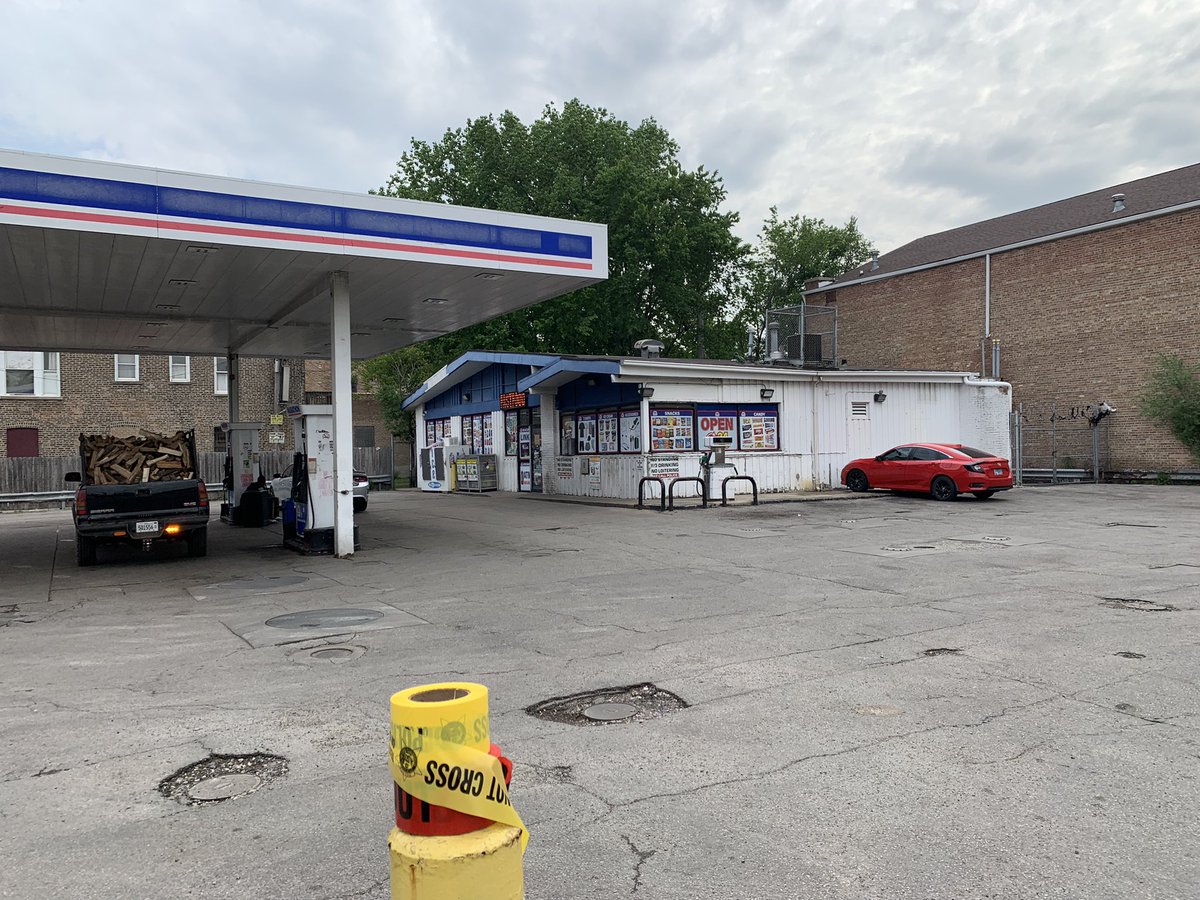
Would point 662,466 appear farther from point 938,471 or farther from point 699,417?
point 938,471

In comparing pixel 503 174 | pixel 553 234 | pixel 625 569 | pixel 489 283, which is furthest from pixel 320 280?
pixel 503 174

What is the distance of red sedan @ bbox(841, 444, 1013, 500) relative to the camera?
2120cm

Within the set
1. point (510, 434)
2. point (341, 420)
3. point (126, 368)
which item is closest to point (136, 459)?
point (341, 420)

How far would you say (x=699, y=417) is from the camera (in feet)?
76.3

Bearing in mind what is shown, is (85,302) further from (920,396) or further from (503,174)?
(503,174)

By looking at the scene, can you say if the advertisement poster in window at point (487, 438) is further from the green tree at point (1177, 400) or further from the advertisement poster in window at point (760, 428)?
the green tree at point (1177, 400)

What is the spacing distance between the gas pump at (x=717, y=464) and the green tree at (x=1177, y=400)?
13.1m

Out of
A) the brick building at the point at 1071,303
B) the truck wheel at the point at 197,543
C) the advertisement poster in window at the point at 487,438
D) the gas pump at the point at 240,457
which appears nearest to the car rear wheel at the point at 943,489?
the brick building at the point at 1071,303

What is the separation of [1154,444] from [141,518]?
29268 mm

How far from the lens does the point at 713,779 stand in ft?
14.5

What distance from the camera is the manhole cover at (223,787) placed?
435 centimetres

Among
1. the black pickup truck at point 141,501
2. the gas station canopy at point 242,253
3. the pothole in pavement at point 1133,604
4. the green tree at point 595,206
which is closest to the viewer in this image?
the pothole in pavement at point 1133,604

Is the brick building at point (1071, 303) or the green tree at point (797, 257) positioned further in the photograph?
the green tree at point (797, 257)

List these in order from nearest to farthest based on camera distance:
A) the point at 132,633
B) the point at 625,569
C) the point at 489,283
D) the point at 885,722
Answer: the point at 885,722
the point at 132,633
the point at 625,569
the point at 489,283
